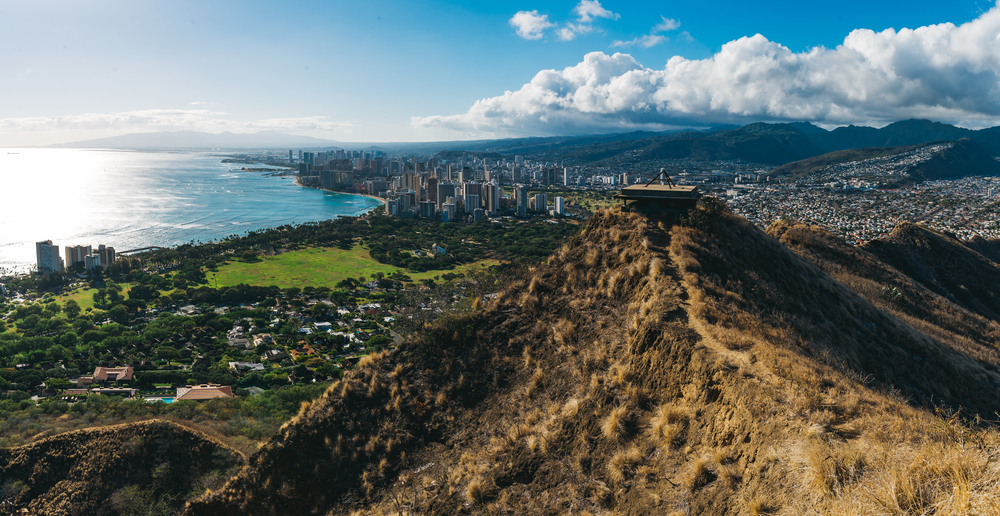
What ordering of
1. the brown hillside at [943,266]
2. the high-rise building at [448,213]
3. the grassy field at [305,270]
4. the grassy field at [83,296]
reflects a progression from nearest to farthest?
the brown hillside at [943,266]
the grassy field at [83,296]
the grassy field at [305,270]
the high-rise building at [448,213]

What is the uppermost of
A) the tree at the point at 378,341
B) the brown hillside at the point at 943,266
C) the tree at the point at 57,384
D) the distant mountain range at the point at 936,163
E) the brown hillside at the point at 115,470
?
the distant mountain range at the point at 936,163

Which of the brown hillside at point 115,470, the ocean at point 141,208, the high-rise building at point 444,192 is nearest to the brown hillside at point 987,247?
the brown hillside at point 115,470

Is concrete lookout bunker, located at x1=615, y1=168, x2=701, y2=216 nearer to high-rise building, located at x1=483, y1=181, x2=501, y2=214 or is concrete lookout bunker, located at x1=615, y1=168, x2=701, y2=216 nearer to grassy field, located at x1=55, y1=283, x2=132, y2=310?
grassy field, located at x1=55, y1=283, x2=132, y2=310

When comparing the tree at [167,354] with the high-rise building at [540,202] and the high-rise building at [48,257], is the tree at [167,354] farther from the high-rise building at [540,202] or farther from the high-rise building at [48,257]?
the high-rise building at [540,202]

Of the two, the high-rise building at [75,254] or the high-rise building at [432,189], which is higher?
the high-rise building at [432,189]

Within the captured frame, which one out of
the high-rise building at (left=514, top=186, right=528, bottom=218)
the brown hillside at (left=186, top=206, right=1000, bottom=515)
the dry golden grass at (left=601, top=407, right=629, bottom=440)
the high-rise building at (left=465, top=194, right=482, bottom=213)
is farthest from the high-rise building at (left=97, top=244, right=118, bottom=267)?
the dry golden grass at (left=601, top=407, right=629, bottom=440)

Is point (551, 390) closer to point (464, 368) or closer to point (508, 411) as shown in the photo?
point (508, 411)

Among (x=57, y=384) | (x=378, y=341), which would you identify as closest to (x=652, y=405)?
(x=378, y=341)
